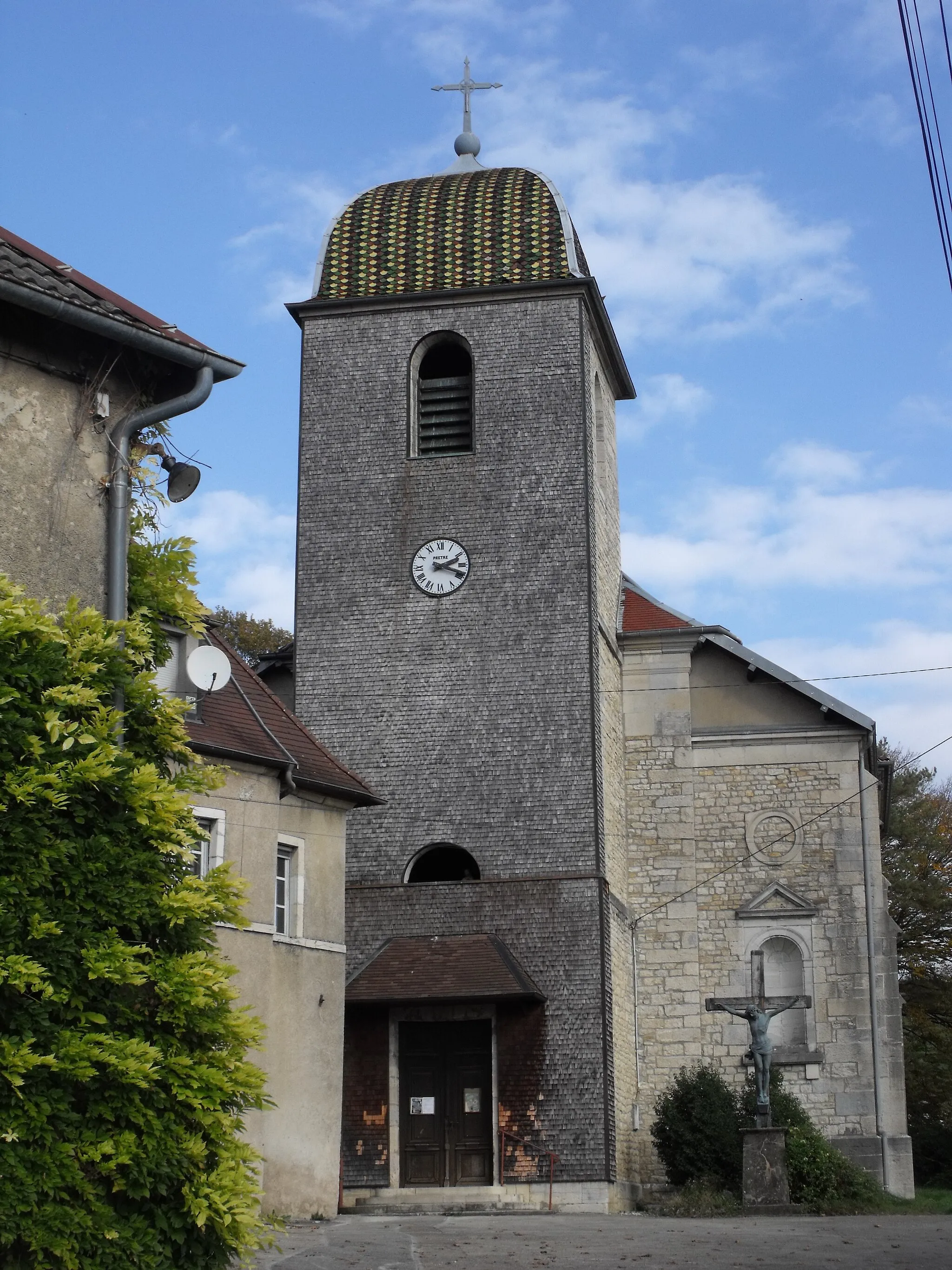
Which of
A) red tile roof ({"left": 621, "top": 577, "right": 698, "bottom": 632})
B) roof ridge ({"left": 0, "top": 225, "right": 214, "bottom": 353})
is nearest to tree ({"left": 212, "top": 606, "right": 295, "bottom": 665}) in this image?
red tile roof ({"left": 621, "top": 577, "right": 698, "bottom": 632})

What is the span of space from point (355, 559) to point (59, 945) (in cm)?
1694

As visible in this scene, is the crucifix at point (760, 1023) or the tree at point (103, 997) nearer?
the tree at point (103, 997)

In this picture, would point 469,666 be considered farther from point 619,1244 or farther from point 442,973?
point 619,1244

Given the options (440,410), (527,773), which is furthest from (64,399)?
(440,410)

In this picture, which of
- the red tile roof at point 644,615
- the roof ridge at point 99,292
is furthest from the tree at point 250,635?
the roof ridge at point 99,292

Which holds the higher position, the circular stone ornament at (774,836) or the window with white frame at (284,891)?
the circular stone ornament at (774,836)

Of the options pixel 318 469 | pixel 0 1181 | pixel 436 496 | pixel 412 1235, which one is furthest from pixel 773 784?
pixel 0 1181

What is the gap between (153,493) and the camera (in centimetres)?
1011

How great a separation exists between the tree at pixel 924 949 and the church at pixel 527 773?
41.7 feet

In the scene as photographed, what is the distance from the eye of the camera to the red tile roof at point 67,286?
9234mm

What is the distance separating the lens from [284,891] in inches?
789

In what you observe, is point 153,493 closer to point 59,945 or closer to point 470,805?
point 59,945

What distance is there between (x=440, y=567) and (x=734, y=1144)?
349 inches

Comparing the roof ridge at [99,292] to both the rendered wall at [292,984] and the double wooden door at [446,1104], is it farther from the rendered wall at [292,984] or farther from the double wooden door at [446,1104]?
the double wooden door at [446,1104]
